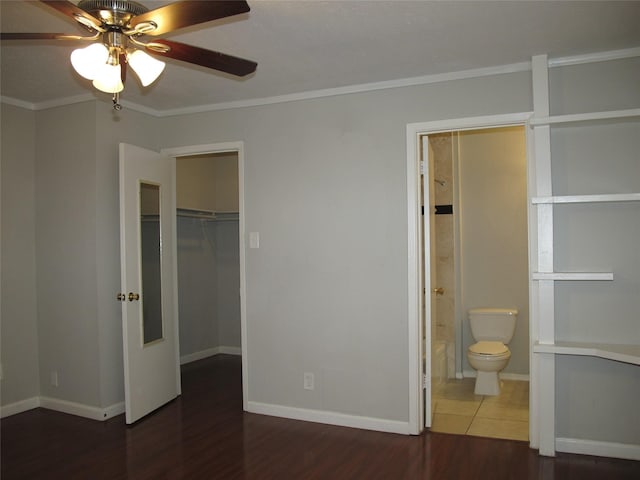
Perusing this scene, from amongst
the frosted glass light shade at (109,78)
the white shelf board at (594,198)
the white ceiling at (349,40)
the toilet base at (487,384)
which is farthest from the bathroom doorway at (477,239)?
the frosted glass light shade at (109,78)

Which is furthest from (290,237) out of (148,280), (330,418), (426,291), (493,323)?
(493,323)

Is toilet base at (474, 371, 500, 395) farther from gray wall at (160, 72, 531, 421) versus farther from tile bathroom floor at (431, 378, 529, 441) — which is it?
gray wall at (160, 72, 531, 421)

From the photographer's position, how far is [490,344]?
15.4 feet

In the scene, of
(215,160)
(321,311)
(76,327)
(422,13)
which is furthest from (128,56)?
(215,160)

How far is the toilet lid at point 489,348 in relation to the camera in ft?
14.7

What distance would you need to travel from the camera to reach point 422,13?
2.56 metres

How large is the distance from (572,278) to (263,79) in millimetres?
2364

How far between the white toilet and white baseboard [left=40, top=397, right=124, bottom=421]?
2988mm

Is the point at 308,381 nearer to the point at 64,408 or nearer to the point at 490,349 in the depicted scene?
the point at 490,349

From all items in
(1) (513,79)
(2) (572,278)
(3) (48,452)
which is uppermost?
(1) (513,79)

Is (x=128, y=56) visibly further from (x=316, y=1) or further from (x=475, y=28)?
(x=475, y=28)

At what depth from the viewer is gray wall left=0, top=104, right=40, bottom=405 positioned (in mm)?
3994

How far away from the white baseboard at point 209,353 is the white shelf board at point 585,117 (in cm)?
421

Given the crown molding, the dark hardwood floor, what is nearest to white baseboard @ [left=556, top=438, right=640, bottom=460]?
the dark hardwood floor
